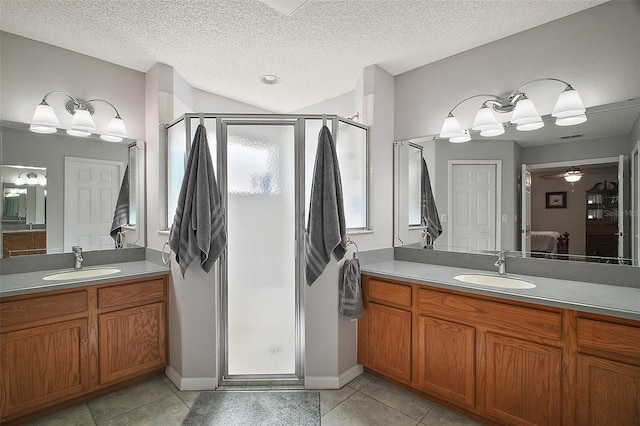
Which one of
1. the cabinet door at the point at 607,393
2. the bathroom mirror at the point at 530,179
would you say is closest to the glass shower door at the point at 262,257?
the bathroom mirror at the point at 530,179

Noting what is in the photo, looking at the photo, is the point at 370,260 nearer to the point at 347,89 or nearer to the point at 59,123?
the point at 347,89

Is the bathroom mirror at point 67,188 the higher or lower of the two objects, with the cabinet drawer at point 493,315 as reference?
higher

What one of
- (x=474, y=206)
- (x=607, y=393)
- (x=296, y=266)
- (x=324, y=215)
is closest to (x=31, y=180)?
(x=296, y=266)

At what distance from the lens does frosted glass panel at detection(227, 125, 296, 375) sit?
227cm

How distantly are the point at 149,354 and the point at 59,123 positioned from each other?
1890mm

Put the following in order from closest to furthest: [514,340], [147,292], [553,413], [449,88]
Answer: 1. [553,413]
2. [514,340]
3. [147,292]
4. [449,88]

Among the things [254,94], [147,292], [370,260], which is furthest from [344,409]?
[254,94]

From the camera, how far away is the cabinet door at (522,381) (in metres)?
1.54

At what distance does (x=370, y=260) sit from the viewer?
8.28 ft

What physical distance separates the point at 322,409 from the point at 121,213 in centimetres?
221

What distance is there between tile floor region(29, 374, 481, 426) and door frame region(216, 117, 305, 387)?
0.27m

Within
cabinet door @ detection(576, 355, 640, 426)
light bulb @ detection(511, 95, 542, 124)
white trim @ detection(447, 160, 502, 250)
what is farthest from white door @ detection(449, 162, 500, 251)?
cabinet door @ detection(576, 355, 640, 426)

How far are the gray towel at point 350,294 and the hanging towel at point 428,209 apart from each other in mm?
792

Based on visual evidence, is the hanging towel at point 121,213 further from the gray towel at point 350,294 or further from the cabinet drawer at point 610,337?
the cabinet drawer at point 610,337
